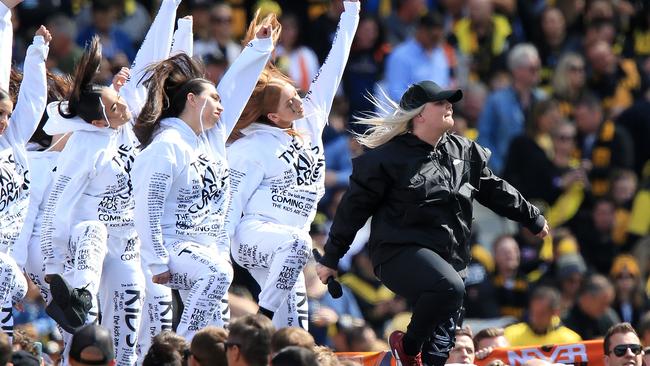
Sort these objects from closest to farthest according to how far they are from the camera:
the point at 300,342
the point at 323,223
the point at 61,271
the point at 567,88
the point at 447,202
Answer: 1. the point at 300,342
2. the point at 447,202
3. the point at 61,271
4. the point at 323,223
5. the point at 567,88

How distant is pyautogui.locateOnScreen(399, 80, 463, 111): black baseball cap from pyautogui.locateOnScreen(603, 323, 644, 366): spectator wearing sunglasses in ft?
7.08

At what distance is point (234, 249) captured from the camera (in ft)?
32.9

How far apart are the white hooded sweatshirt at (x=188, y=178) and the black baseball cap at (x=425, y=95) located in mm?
1135

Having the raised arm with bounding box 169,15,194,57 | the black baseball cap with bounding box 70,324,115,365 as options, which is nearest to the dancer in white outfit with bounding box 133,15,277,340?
the raised arm with bounding box 169,15,194,57

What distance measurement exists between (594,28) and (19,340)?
10.2 m

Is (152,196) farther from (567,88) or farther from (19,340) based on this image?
(567,88)

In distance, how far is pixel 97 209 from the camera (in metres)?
9.65

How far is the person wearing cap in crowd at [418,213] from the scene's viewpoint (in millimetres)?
8820

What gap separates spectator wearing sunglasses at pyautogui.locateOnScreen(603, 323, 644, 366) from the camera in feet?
33.3

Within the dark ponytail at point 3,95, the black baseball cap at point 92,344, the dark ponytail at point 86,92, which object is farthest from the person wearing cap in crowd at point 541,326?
the black baseball cap at point 92,344

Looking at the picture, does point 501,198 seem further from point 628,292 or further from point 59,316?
point 628,292

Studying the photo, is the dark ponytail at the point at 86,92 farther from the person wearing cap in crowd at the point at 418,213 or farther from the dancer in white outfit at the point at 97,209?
the person wearing cap in crowd at the point at 418,213

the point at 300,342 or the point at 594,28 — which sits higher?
the point at 300,342

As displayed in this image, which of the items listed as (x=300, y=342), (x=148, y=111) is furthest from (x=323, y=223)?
(x=300, y=342)
